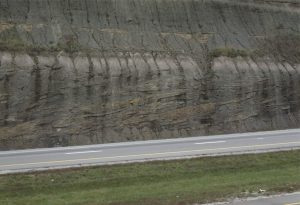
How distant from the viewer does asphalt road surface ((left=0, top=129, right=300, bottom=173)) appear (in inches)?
862

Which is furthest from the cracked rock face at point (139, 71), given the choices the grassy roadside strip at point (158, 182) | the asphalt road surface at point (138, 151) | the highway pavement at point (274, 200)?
the highway pavement at point (274, 200)

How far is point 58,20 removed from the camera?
1352 inches

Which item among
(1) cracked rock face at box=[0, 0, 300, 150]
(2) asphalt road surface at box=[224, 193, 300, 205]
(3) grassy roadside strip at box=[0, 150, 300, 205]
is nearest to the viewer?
(2) asphalt road surface at box=[224, 193, 300, 205]

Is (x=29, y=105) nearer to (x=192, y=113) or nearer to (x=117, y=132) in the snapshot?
(x=117, y=132)

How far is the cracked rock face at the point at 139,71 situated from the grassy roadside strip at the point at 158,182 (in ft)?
33.0

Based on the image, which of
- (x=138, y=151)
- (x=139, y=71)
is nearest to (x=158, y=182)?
(x=138, y=151)

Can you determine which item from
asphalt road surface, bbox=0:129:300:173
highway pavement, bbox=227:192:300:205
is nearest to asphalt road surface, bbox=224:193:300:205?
highway pavement, bbox=227:192:300:205

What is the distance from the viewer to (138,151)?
2561 centimetres

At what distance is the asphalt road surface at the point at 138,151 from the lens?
71.8 feet

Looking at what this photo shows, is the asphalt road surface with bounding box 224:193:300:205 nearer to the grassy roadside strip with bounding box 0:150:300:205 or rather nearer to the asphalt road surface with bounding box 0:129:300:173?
the grassy roadside strip with bounding box 0:150:300:205

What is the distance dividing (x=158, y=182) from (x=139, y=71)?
1561 cm

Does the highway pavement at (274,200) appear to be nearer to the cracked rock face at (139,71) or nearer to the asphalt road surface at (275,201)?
the asphalt road surface at (275,201)

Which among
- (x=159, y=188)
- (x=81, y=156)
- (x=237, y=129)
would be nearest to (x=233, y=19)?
(x=237, y=129)

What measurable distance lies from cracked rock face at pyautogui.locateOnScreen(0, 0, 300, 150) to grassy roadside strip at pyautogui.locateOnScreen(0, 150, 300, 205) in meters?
10.1
